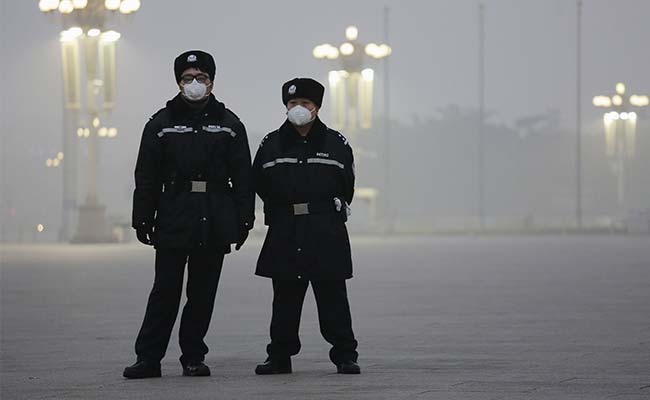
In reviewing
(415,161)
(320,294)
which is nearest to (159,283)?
(320,294)

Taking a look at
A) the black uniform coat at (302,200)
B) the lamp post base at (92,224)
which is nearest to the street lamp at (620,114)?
the lamp post base at (92,224)

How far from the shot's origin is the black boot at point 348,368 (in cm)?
880

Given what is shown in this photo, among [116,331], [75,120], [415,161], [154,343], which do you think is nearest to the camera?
[154,343]

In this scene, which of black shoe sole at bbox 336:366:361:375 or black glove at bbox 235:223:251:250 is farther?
black glove at bbox 235:223:251:250

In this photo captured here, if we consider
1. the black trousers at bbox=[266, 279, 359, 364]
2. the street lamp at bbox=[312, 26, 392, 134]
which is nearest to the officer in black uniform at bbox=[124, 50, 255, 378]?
the black trousers at bbox=[266, 279, 359, 364]

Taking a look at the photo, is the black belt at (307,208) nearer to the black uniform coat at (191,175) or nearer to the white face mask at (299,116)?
the black uniform coat at (191,175)

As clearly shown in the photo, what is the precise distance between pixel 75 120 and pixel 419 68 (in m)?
66.3

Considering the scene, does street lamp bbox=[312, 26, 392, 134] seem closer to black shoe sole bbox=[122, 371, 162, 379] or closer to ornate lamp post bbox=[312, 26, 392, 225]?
ornate lamp post bbox=[312, 26, 392, 225]

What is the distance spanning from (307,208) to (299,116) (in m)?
0.53

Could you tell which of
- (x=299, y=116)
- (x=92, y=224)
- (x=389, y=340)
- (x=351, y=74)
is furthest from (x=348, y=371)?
(x=351, y=74)

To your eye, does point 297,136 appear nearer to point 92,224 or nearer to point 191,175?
point 191,175

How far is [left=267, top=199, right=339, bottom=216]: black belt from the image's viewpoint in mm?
9180

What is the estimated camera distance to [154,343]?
8.81 metres

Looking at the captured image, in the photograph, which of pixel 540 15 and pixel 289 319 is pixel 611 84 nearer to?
pixel 540 15
